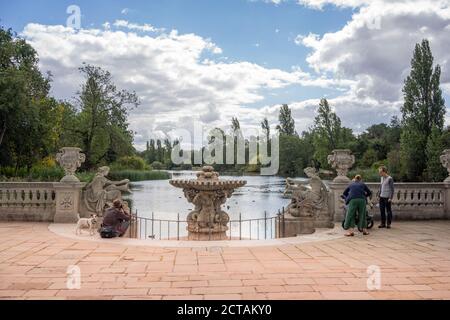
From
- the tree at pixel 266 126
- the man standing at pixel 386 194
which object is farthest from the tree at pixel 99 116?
the tree at pixel 266 126

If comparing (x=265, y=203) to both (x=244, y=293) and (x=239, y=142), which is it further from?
(x=239, y=142)

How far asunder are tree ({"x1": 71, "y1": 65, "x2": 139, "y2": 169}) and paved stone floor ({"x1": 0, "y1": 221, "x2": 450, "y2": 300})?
2635 cm

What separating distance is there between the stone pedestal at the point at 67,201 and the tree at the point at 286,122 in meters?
61.1

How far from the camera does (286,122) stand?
69938 millimetres

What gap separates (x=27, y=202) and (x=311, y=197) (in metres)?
7.13

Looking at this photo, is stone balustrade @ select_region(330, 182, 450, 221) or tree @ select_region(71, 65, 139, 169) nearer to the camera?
A: stone balustrade @ select_region(330, 182, 450, 221)

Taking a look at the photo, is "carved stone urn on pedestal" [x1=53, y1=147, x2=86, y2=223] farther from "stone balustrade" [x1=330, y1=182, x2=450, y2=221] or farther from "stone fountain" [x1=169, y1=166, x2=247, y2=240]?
"stone balustrade" [x1=330, y1=182, x2=450, y2=221]

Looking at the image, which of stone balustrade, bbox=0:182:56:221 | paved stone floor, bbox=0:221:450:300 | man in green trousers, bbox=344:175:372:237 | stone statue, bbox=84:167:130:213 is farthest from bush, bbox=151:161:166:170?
paved stone floor, bbox=0:221:450:300

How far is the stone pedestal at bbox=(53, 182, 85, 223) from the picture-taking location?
32.3 ft

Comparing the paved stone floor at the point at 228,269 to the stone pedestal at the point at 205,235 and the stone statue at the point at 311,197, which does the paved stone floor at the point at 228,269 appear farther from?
the stone pedestal at the point at 205,235
